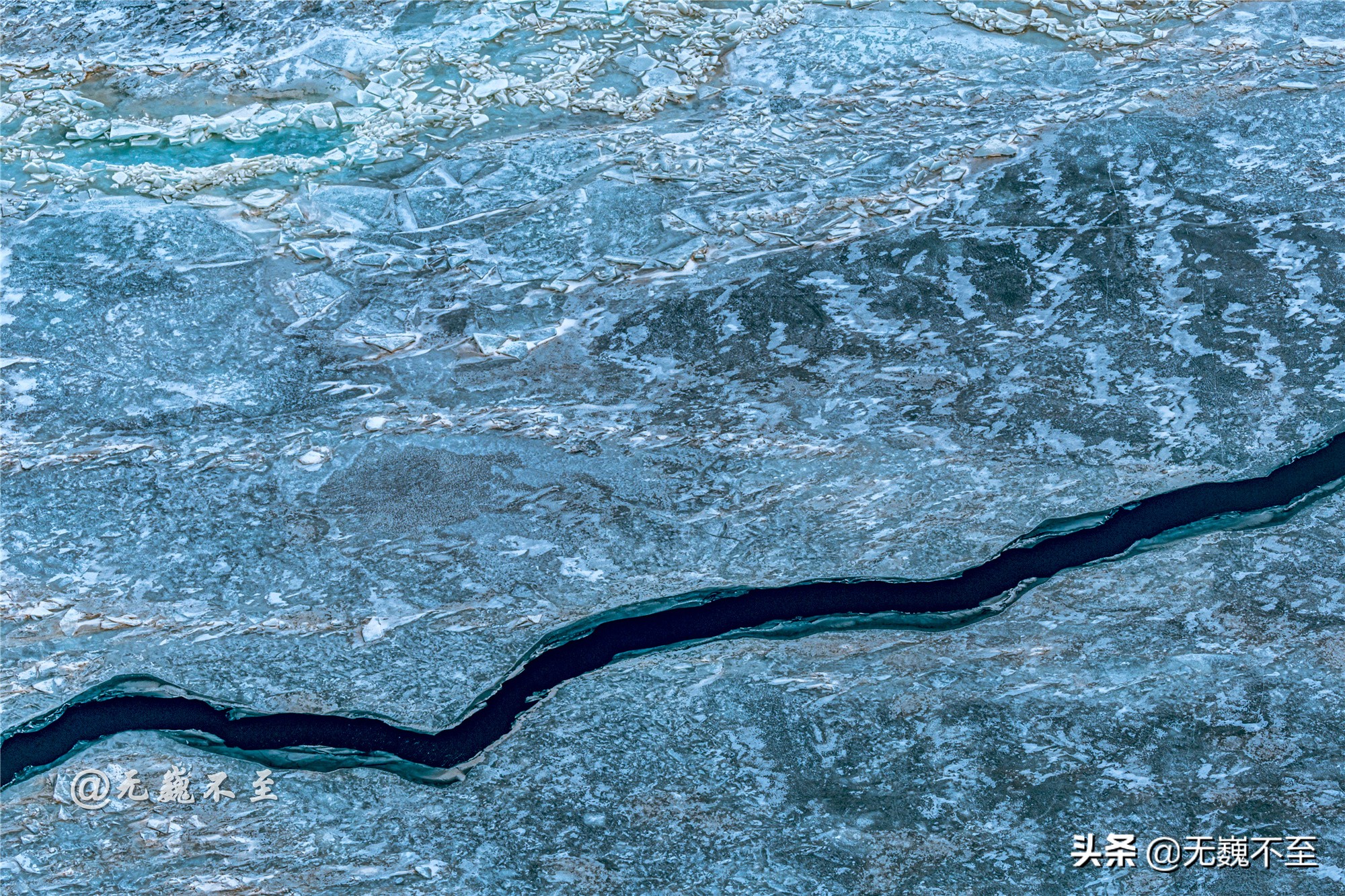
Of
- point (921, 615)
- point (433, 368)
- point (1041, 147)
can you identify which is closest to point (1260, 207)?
point (1041, 147)

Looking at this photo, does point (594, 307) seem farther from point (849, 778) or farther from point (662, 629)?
point (849, 778)

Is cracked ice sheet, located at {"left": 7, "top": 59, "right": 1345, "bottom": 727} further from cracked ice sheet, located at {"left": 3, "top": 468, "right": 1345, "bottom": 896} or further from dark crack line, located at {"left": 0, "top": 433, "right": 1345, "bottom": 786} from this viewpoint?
cracked ice sheet, located at {"left": 3, "top": 468, "right": 1345, "bottom": 896}

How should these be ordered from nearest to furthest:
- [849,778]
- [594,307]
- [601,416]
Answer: [849,778] → [601,416] → [594,307]

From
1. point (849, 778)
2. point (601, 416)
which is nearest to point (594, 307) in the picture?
point (601, 416)

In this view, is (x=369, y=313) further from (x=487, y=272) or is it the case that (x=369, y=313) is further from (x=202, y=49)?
(x=202, y=49)

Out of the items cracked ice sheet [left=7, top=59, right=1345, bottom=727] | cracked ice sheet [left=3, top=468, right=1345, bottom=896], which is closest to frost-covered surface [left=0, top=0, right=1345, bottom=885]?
cracked ice sheet [left=7, top=59, right=1345, bottom=727]

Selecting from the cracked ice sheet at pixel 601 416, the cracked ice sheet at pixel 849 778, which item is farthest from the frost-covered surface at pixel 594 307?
the cracked ice sheet at pixel 849 778
